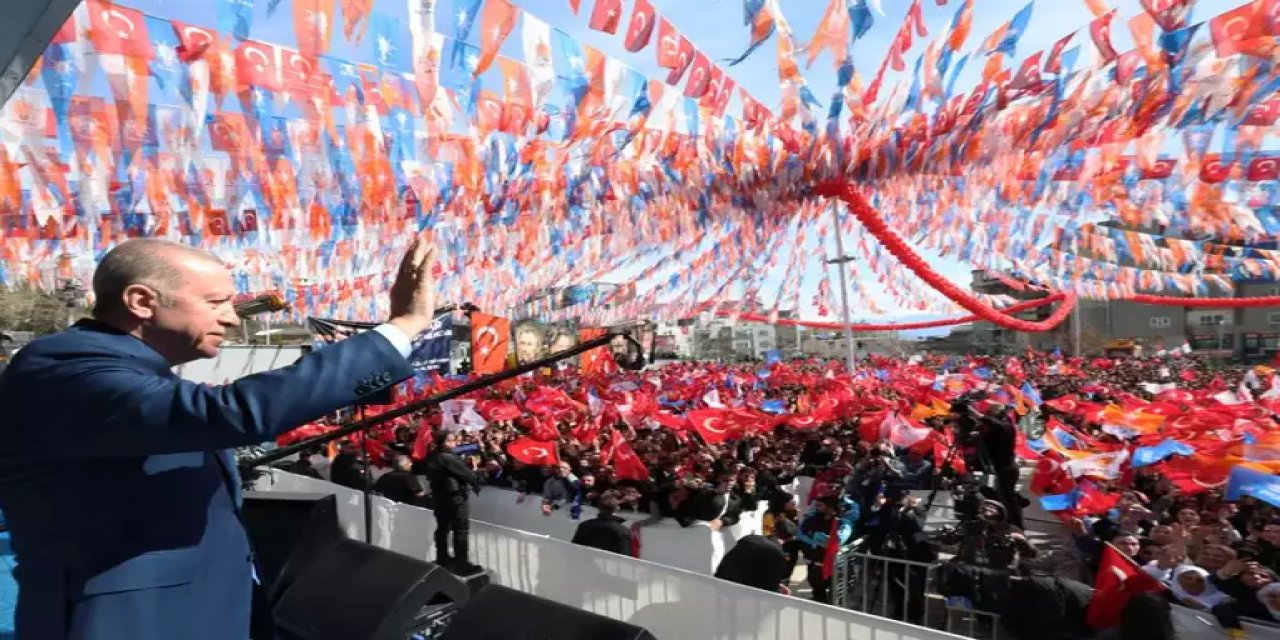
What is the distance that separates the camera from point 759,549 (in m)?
5.21

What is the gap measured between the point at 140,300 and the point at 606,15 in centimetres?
504

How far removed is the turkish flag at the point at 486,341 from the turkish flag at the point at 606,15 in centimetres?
768

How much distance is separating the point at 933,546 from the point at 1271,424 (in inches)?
179

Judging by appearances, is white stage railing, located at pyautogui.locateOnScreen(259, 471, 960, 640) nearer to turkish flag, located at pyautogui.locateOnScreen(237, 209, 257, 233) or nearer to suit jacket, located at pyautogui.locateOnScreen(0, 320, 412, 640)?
suit jacket, located at pyautogui.locateOnScreen(0, 320, 412, 640)

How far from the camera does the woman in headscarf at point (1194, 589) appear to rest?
4.41m

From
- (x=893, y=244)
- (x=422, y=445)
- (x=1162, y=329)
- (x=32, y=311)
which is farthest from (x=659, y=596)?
(x=1162, y=329)

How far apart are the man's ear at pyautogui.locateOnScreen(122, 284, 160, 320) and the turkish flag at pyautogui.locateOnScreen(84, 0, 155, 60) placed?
5.91 metres

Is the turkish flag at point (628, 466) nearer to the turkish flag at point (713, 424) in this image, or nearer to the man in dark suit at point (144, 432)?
the turkish flag at point (713, 424)

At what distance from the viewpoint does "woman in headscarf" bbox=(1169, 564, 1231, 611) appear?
14.5 feet

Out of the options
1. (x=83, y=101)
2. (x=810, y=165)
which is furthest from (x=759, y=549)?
(x=810, y=165)

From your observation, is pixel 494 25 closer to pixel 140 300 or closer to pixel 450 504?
pixel 450 504

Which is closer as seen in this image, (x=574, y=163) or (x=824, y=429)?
(x=574, y=163)

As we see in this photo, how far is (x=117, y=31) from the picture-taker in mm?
5875

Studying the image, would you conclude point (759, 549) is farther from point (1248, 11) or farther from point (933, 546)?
point (1248, 11)
